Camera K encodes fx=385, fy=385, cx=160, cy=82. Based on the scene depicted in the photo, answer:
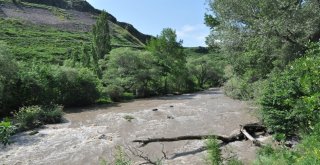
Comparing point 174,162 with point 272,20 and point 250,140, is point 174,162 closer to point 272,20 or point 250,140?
point 250,140

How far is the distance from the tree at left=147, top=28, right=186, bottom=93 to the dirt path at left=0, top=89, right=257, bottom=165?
1153 inches

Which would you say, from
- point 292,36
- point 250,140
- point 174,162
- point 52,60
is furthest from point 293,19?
point 52,60

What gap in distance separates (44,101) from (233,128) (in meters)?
23.9

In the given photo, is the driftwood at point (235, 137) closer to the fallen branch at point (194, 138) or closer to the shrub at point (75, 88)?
the fallen branch at point (194, 138)

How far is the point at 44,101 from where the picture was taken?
43.4 meters

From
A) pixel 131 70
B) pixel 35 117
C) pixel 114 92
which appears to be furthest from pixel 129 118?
pixel 131 70

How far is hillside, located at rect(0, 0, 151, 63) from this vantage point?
9162 cm

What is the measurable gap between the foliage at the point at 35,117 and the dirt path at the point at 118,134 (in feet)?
4.75

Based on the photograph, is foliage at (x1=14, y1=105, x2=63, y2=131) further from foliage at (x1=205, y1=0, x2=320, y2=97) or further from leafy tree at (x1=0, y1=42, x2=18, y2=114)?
foliage at (x1=205, y1=0, x2=320, y2=97)

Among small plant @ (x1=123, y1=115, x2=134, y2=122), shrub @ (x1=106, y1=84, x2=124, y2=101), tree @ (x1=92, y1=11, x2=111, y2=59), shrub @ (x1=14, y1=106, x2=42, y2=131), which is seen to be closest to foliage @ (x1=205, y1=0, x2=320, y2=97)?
small plant @ (x1=123, y1=115, x2=134, y2=122)

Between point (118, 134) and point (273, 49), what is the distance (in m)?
12.4

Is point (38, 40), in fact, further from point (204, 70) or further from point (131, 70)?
point (131, 70)

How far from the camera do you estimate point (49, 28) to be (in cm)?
12006

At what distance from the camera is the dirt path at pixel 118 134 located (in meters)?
21.4
